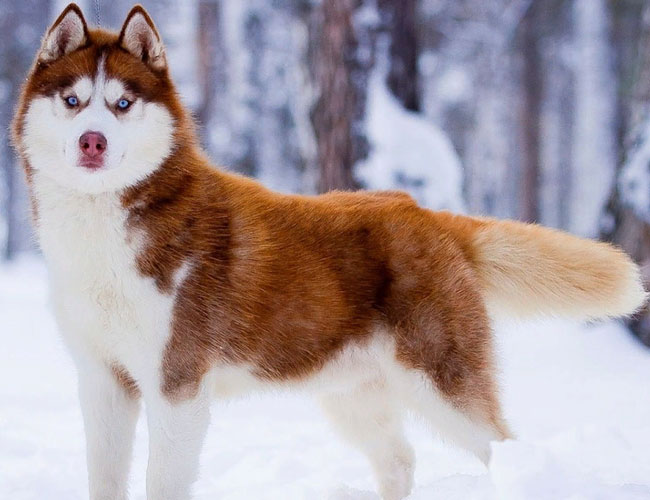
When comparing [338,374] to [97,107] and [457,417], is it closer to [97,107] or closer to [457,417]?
[457,417]

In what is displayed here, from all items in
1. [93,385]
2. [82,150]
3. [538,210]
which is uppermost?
[82,150]

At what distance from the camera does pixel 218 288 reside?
3.08 meters

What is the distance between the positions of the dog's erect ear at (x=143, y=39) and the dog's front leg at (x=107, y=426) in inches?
46.9

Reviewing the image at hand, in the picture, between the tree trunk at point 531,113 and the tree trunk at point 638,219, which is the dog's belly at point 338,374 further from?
the tree trunk at point 531,113

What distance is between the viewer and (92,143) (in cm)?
280

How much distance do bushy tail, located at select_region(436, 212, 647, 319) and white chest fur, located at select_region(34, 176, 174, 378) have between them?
4.52ft

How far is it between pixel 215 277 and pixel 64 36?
42.1 inches

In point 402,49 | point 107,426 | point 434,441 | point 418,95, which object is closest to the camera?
point 107,426

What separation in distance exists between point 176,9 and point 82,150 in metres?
15.1

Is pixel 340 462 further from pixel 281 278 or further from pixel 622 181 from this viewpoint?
pixel 622 181

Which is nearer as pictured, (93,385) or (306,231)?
(93,385)

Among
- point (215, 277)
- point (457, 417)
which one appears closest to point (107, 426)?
point (215, 277)

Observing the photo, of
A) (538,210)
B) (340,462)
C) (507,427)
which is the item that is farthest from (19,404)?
(538,210)

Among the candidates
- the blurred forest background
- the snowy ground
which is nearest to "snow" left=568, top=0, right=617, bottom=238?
the blurred forest background
